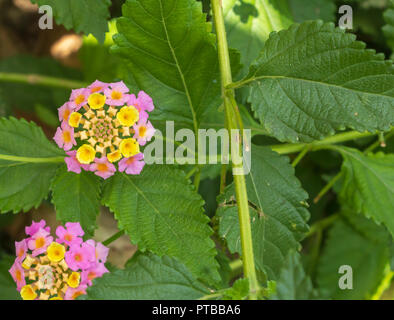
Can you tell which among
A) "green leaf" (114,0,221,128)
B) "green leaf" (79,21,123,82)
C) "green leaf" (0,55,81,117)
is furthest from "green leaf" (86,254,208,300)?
"green leaf" (0,55,81,117)

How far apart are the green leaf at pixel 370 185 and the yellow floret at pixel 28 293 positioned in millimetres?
790

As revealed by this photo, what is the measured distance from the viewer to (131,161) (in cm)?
113

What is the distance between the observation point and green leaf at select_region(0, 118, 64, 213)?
1181mm

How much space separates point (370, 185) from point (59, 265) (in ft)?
2.57

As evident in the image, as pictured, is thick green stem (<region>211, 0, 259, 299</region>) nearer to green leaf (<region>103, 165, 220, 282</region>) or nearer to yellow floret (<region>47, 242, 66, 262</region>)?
green leaf (<region>103, 165, 220, 282</region>)

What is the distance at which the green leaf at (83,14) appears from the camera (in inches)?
50.3

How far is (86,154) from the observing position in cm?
109

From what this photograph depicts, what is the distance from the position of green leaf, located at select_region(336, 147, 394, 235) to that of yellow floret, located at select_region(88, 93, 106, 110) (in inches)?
26.8

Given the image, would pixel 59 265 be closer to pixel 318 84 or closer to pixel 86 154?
pixel 86 154

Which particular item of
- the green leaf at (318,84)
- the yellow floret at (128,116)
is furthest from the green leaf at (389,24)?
the yellow floret at (128,116)

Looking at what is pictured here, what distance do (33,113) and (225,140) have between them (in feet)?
4.54

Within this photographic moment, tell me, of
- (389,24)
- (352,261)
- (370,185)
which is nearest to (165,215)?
(370,185)

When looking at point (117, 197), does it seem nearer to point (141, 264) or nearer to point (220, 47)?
point (141, 264)
